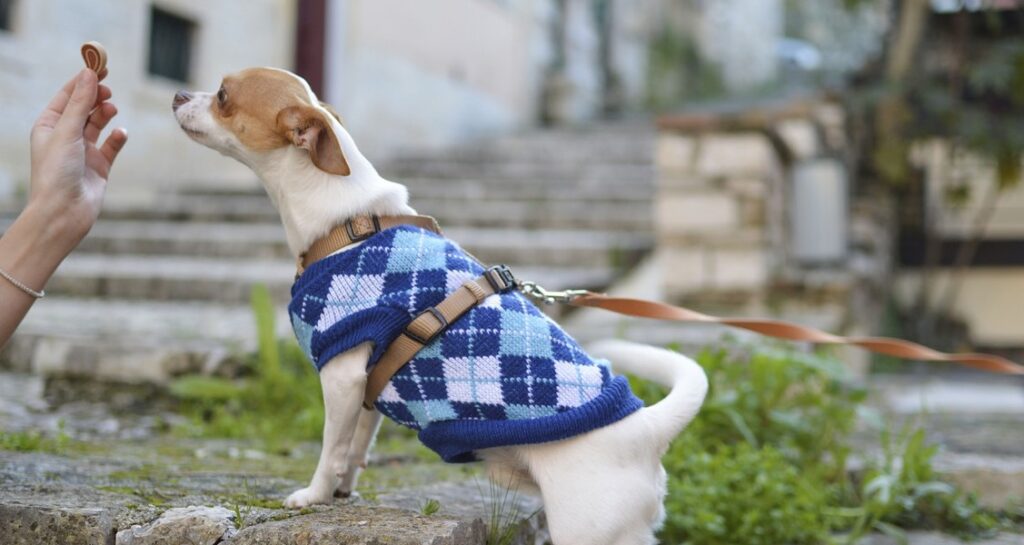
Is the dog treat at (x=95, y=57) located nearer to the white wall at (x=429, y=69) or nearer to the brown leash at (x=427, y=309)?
the brown leash at (x=427, y=309)

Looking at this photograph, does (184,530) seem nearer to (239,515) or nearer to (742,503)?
(239,515)

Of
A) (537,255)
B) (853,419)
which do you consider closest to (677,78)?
(537,255)

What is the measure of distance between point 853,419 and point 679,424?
132cm

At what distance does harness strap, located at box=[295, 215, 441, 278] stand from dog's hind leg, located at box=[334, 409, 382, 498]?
0.33 metres

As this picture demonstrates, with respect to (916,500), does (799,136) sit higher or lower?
higher

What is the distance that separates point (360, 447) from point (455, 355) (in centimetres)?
40

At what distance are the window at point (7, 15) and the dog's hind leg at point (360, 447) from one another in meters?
5.76

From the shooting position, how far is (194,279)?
5027mm

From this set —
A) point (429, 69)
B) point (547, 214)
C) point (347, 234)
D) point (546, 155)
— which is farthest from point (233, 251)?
point (429, 69)

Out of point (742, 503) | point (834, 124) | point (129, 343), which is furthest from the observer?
point (834, 124)

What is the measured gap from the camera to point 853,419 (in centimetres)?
294

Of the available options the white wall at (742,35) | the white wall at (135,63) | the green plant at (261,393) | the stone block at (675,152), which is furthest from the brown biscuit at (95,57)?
the white wall at (742,35)

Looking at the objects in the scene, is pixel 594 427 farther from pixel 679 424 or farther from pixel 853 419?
pixel 853 419

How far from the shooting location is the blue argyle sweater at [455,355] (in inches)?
69.3
